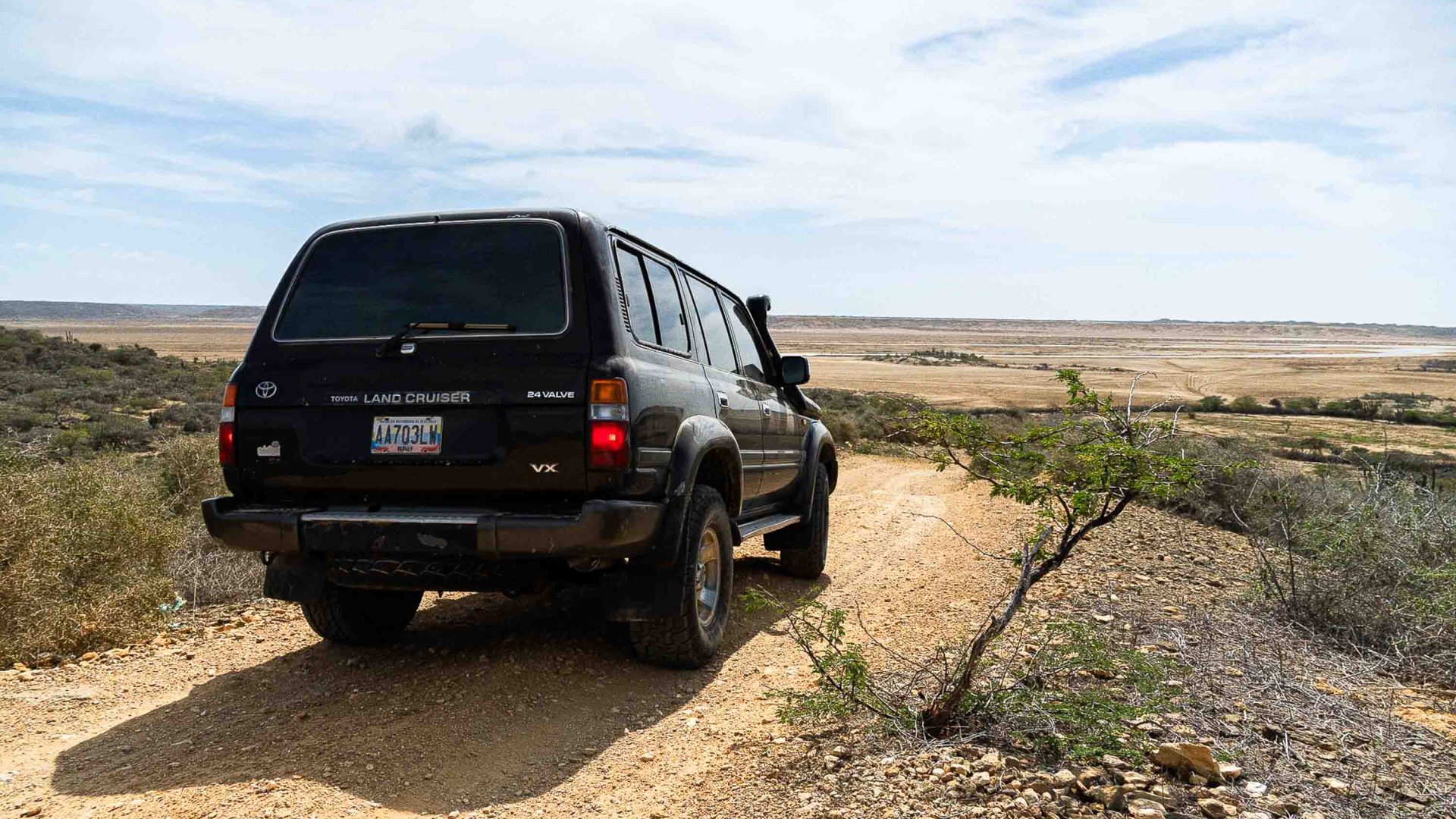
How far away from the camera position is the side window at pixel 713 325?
223 inches

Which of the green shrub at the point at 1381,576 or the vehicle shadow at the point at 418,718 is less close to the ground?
the green shrub at the point at 1381,576

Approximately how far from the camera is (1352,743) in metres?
3.68

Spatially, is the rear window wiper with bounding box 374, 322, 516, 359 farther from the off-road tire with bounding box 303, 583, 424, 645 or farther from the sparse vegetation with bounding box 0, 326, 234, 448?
the sparse vegetation with bounding box 0, 326, 234, 448

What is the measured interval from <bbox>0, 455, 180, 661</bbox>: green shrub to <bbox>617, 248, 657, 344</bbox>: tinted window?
334 centimetres

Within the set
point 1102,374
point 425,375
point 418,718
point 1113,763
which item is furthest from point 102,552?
point 1102,374

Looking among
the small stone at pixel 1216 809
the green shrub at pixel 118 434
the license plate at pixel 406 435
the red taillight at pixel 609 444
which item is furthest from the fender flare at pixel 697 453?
the green shrub at pixel 118 434

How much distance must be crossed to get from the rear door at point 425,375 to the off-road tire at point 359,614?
0.80 metres

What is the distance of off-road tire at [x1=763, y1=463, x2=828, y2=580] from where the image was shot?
6922 millimetres

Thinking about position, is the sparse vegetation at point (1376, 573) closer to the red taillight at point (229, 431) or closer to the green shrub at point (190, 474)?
the red taillight at point (229, 431)

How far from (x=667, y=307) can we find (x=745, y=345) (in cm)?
149

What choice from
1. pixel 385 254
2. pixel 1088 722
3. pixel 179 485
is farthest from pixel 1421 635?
pixel 179 485

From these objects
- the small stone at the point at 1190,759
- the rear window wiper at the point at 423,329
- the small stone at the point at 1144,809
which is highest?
the rear window wiper at the point at 423,329

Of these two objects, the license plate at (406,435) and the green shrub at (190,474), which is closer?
the license plate at (406,435)

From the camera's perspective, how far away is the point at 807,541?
694 centimetres
